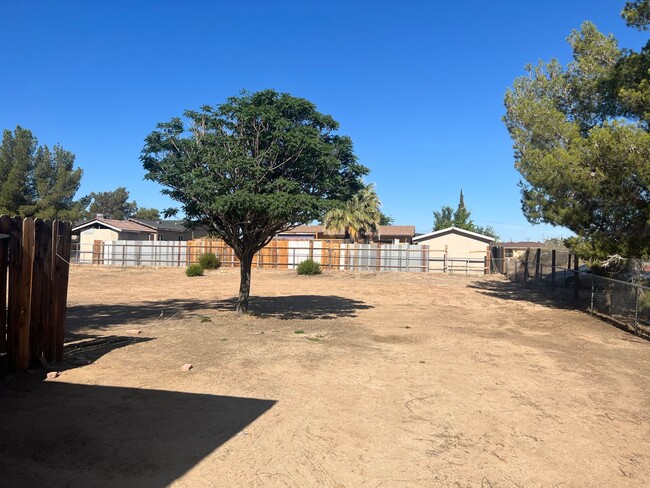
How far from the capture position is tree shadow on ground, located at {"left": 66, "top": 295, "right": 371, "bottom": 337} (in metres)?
12.8

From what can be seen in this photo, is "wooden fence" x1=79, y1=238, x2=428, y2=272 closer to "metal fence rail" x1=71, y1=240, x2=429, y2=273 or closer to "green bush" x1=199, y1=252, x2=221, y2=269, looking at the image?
"metal fence rail" x1=71, y1=240, x2=429, y2=273

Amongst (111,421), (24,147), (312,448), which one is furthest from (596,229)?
(24,147)

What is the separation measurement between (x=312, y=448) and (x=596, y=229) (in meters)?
14.4

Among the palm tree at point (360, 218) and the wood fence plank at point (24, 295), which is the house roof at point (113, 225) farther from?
the wood fence plank at point (24, 295)

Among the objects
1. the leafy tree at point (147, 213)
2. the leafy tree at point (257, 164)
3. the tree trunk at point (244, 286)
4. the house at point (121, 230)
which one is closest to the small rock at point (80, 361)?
the leafy tree at point (257, 164)

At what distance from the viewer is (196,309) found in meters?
15.8

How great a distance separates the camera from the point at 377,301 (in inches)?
769

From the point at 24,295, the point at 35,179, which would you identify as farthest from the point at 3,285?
the point at 35,179

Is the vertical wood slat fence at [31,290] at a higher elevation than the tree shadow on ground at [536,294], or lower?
higher

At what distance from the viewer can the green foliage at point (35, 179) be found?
45094mm

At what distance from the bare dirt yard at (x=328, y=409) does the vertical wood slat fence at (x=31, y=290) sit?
387mm

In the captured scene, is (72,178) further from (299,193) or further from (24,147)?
(299,193)

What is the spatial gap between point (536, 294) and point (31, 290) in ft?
71.4

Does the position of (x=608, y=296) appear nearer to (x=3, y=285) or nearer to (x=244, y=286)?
(x=244, y=286)
